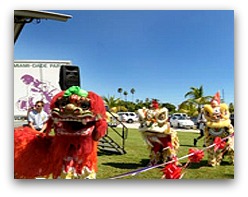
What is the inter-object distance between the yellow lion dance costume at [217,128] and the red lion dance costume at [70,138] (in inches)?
27.8

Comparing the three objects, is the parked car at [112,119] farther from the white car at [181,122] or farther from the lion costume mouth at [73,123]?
the white car at [181,122]

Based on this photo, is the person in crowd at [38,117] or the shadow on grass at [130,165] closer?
the person in crowd at [38,117]

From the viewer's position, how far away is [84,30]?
242 centimetres

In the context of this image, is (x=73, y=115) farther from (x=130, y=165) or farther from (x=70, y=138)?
(x=130, y=165)

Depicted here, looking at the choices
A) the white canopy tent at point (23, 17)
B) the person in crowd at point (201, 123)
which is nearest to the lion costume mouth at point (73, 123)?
the white canopy tent at point (23, 17)

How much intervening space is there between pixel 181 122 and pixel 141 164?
0.34 meters

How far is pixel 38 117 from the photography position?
7.78 feet

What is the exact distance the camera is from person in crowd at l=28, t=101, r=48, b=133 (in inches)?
92.4

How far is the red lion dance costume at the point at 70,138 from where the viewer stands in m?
2.14

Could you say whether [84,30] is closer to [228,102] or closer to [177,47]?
[177,47]
